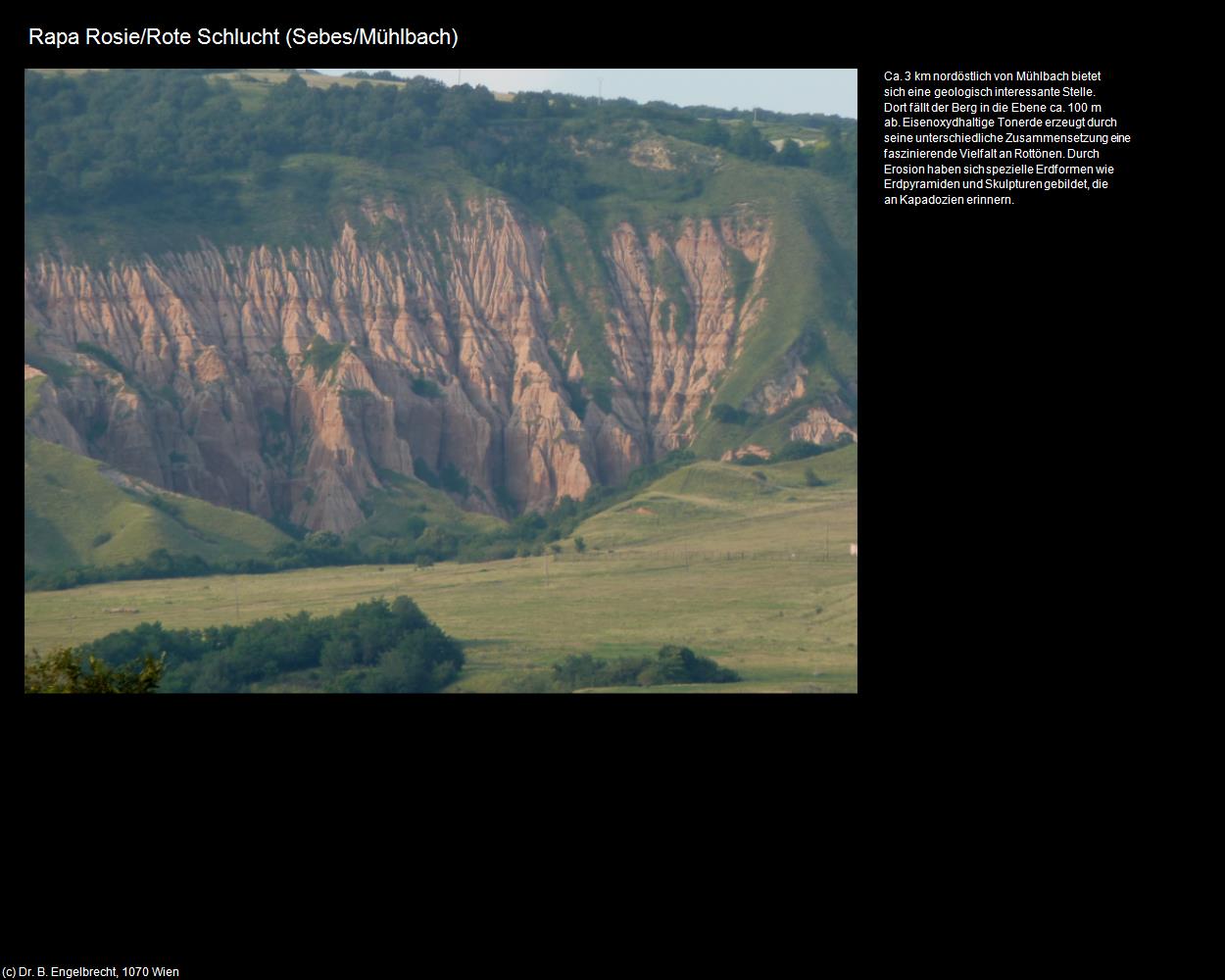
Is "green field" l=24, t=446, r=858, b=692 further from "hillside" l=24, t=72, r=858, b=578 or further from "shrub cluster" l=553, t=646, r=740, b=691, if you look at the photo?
"hillside" l=24, t=72, r=858, b=578

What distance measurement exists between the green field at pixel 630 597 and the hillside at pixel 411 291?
33.5 feet

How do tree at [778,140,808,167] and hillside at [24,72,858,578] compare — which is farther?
tree at [778,140,808,167]

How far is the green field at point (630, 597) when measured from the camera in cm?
6259

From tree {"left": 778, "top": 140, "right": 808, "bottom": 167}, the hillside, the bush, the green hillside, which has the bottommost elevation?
the green hillside

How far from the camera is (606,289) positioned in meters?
108

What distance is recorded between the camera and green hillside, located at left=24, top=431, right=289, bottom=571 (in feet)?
240

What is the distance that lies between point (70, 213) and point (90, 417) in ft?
51.5

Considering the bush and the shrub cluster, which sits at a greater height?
the bush

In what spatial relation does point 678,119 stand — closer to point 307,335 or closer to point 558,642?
point 307,335

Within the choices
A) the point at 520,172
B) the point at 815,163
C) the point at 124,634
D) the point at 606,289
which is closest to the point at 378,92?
the point at 520,172

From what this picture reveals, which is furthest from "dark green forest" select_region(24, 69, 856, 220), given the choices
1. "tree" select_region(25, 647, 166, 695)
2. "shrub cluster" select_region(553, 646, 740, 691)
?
"tree" select_region(25, 647, 166, 695)

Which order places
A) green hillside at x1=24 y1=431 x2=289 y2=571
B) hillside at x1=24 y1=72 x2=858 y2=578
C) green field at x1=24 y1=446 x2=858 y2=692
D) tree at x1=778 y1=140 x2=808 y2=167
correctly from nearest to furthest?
1. green field at x1=24 y1=446 x2=858 y2=692
2. green hillside at x1=24 y1=431 x2=289 y2=571
3. hillside at x1=24 y1=72 x2=858 y2=578
4. tree at x1=778 y1=140 x2=808 y2=167

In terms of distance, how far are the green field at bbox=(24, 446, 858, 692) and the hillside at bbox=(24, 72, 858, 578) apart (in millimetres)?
10213

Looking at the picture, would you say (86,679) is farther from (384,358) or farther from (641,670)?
(384,358)
